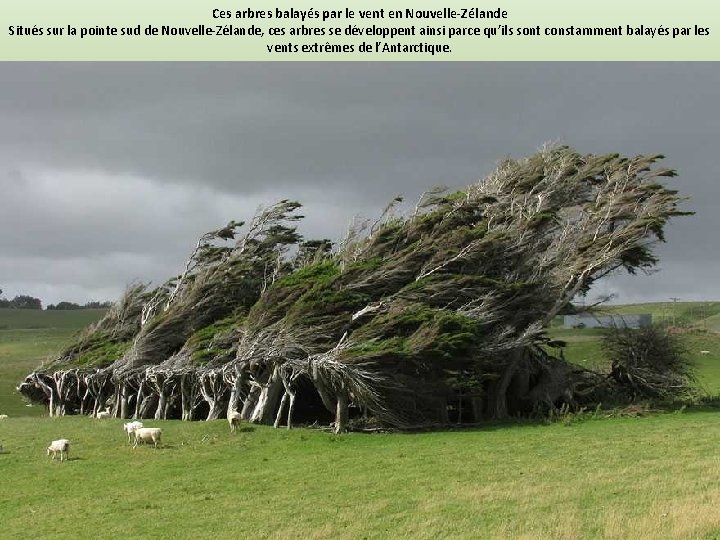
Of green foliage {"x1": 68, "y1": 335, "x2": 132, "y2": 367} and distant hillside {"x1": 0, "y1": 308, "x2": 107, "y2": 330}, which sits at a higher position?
distant hillside {"x1": 0, "y1": 308, "x2": 107, "y2": 330}

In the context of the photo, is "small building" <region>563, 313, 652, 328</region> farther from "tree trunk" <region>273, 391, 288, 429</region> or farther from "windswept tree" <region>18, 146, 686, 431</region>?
"tree trunk" <region>273, 391, 288, 429</region>

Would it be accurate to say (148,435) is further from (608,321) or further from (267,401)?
(608,321)

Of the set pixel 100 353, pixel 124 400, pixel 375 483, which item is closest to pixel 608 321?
pixel 124 400

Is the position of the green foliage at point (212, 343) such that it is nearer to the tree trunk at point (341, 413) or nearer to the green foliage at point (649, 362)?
the tree trunk at point (341, 413)

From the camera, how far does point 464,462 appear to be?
21000 mm

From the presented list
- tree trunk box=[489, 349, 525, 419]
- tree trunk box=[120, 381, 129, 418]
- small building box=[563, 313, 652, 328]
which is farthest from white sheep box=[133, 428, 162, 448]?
small building box=[563, 313, 652, 328]

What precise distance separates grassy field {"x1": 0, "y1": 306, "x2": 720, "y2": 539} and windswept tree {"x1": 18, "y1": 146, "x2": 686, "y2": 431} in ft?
9.27

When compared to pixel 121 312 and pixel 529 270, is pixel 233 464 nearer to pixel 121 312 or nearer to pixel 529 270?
pixel 529 270

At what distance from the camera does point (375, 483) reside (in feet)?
60.7

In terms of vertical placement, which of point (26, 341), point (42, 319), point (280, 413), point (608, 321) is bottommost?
point (280, 413)

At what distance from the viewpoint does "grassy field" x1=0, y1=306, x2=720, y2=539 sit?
45.6 feet

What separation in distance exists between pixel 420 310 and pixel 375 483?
1278 centimetres

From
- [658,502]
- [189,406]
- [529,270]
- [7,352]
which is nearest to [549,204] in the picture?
[529,270]

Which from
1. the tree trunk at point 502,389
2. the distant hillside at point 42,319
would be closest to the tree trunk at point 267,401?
the tree trunk at point 502,389
